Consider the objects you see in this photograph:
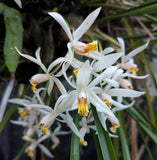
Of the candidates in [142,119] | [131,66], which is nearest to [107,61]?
[131,66]

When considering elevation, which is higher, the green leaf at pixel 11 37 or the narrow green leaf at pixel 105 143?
the green leaf at pixel 11 37

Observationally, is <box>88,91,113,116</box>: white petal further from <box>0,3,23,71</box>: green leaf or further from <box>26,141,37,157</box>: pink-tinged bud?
<box>26,141,37,157</box>: pink-tinged bud

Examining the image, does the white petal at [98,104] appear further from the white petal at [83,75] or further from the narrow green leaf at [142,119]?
the narrow green leaf at [142,119]

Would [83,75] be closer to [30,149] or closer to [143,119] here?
[143,119]

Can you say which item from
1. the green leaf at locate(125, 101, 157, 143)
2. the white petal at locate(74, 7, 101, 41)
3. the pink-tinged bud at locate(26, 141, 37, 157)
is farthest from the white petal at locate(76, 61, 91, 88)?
the pink-tinged bud at locate(26, 141, 37, 157)

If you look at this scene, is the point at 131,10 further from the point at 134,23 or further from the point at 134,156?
the point at 134,156

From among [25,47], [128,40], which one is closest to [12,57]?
[25,47]

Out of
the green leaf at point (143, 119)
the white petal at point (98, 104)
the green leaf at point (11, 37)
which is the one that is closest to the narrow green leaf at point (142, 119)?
the green leaf at point (143, 119)
